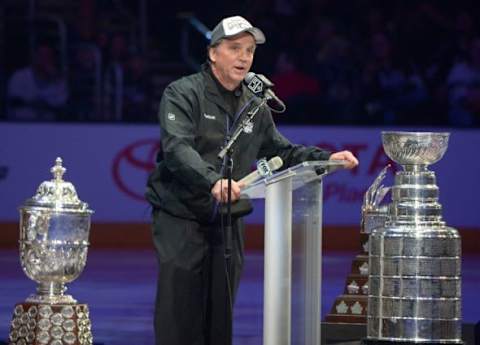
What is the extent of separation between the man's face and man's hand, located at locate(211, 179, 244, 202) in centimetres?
74

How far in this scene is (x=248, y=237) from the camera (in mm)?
15969

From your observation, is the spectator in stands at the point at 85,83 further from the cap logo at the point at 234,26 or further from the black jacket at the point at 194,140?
the cap logo at the point at 234,26

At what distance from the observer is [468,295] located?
12.1 metres

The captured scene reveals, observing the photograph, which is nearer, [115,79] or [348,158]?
[348,158]

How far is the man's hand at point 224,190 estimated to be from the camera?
6.04 meters

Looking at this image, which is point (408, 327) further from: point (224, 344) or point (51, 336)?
point (51, 336)

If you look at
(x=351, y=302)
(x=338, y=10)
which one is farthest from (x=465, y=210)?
(x=351, y=302)

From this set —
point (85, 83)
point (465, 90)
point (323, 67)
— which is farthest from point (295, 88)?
point (85, 83)

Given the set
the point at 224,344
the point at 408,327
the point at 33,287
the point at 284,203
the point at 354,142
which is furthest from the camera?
the point at 354,142

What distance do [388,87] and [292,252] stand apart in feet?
37.5

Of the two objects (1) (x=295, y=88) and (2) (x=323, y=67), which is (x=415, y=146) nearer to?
(1) (x=295, y=88)

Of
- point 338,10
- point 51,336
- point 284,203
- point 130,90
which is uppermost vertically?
point 338,10

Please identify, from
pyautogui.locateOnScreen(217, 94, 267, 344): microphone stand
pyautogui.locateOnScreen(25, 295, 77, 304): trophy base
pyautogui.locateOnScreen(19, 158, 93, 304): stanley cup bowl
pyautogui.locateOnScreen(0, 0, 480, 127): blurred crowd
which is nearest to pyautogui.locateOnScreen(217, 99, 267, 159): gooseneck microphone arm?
pyautogui.locateOnScreen(217, 94, 267, 344): microphone stand

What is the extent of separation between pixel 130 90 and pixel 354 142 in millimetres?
2752
